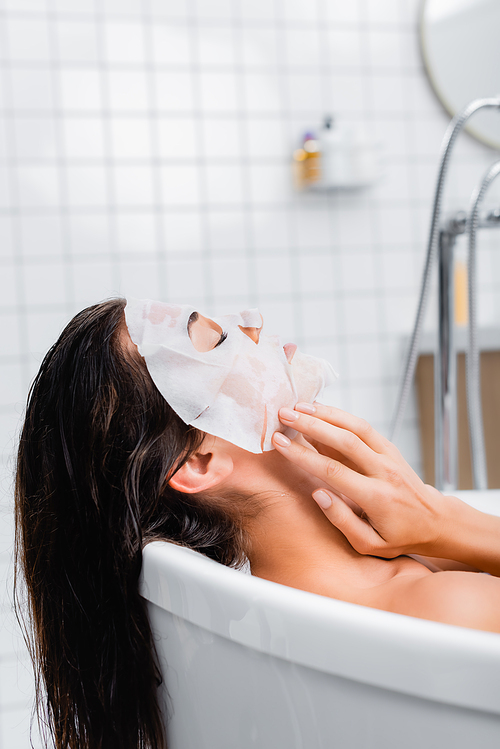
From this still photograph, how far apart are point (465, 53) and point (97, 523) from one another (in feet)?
7.24

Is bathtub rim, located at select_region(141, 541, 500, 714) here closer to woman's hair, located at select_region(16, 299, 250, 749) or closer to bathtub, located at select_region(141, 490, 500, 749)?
bathtub, located at select_region(141, 490, 500, 749)

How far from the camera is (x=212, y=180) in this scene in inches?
83.5

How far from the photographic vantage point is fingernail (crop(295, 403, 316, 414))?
2.63ft

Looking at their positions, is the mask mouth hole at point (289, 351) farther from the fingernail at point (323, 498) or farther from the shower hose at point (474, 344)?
the shower hose at point (474, 344)

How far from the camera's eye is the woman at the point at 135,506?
0.77 metres

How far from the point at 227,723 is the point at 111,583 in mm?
219

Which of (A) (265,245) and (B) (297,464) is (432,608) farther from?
(A) (265,245)

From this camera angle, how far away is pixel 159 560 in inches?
28.1

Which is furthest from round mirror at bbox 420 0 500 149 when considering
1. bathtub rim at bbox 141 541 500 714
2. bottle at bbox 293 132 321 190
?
bathtub rim at bbox 141 541 500 714

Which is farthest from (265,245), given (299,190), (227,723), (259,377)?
(227,723)

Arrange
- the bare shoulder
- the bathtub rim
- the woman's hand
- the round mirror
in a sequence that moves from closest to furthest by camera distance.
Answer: the bathtub rim < the bare shoulder < the woman's hand < the round mirror

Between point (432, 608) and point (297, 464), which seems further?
point (297, 464)

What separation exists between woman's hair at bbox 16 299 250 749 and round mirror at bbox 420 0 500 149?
1938 mm

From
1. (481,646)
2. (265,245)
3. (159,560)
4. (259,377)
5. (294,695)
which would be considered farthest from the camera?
(265,245)
